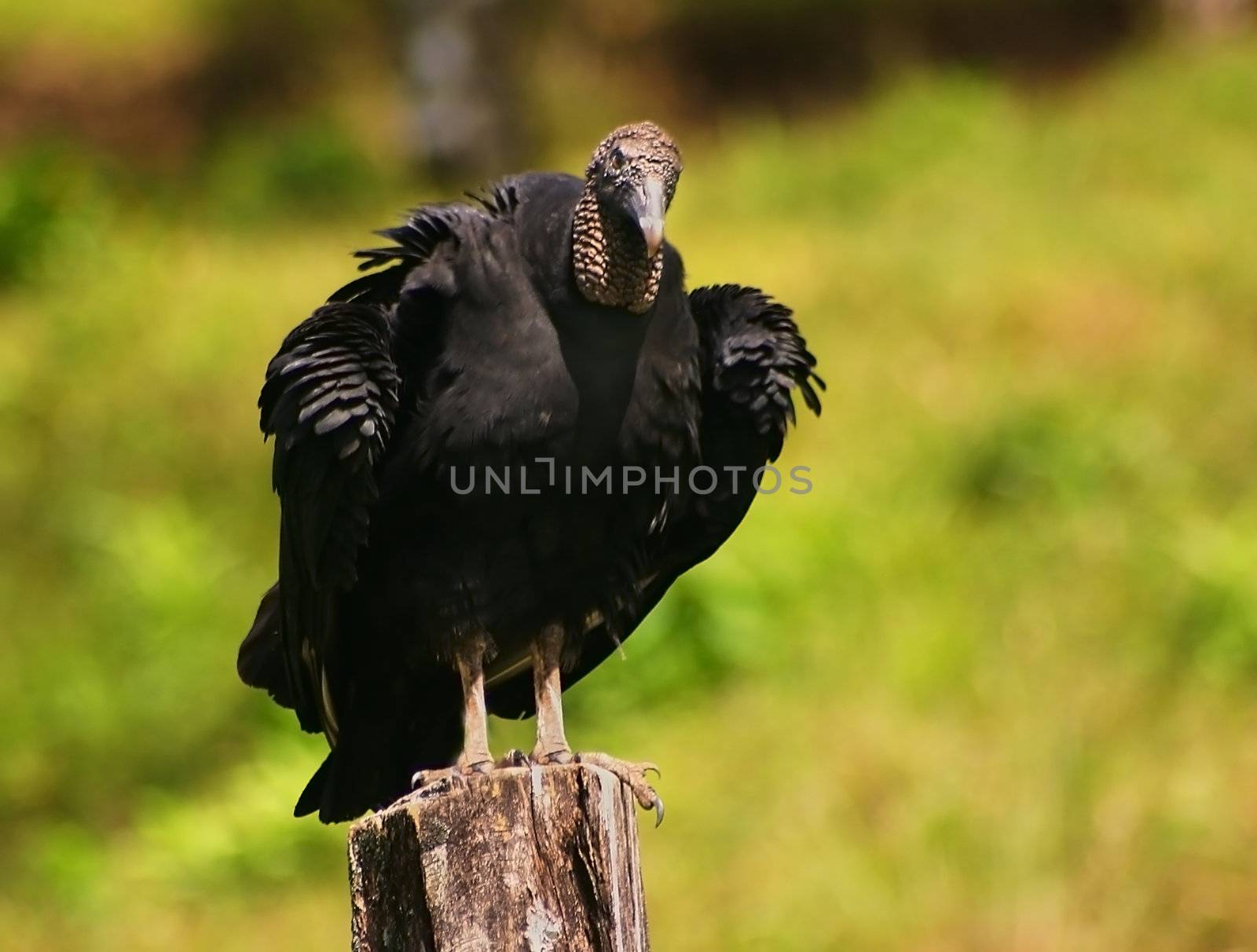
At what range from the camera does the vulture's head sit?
2.73 metres

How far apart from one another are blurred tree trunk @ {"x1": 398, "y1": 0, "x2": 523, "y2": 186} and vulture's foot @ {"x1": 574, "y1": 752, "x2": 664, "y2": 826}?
22.0ft

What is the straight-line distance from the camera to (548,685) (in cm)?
316

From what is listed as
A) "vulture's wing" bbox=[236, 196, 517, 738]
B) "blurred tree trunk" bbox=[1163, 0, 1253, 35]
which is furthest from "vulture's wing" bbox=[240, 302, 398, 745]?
"blurred tree trunk" bbox=[1163, 0, 1253, 35]

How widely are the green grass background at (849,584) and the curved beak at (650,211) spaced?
2.23 meters

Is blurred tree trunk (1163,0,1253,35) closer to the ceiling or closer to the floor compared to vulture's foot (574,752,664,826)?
closer to the ceiling

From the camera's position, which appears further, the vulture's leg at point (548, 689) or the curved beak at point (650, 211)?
the vulture's leg at point (548, 689)

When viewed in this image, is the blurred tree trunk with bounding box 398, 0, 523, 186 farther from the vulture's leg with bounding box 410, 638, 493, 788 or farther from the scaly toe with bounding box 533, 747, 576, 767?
the scaly toe with bounding box 533, 747, 576, 767

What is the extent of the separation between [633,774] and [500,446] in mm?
554

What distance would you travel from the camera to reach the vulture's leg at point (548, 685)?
312cm

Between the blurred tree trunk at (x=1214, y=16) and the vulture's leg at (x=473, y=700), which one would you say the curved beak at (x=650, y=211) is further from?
the blurred tree trunk at (x=1214, y=16)

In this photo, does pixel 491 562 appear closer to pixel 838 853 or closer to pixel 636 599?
pixel 636 599

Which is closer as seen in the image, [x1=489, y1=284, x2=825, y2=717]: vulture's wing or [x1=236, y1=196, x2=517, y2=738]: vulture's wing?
[x1=236, y1=196, x2=517, y2=738]: vulture's wing

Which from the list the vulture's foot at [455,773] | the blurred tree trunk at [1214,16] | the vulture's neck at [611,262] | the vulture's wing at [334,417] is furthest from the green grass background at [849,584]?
the vulture's neck at [611,262]

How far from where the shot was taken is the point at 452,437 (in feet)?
9.23
